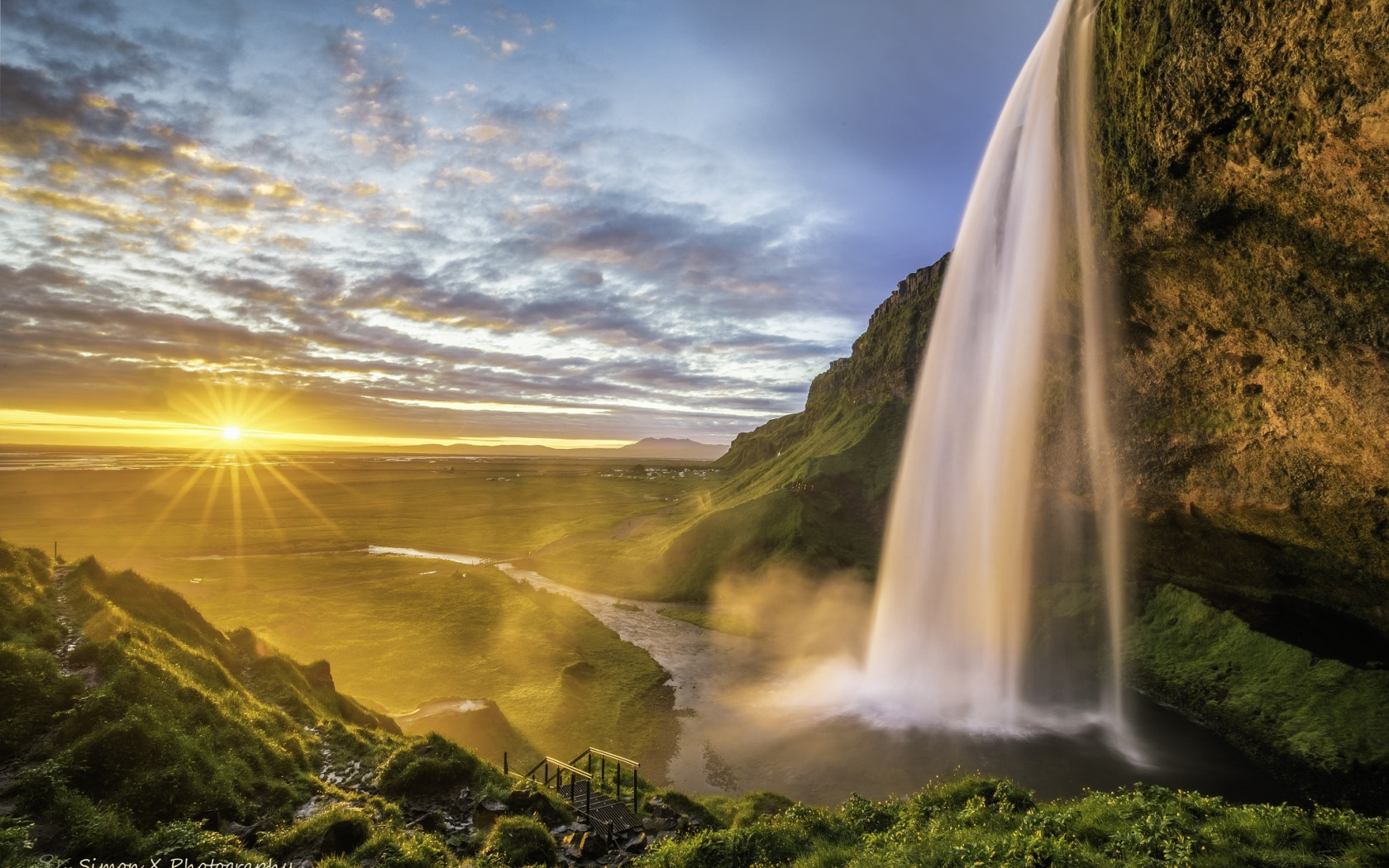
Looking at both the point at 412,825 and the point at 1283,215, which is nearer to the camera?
the point at 412,825

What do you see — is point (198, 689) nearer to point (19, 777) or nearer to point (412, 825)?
point (19, 777)

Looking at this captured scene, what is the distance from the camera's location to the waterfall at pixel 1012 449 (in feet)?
124

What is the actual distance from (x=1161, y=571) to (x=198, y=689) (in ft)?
207

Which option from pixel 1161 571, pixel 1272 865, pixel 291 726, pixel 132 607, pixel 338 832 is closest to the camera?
pixel 1272 865

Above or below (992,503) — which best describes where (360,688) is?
below

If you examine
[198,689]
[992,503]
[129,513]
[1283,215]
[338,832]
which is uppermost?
[1283,215]

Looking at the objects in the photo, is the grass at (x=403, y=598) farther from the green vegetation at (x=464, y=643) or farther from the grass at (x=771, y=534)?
the grass at (x=771, y=534)

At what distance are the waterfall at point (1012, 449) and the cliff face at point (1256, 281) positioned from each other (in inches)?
144

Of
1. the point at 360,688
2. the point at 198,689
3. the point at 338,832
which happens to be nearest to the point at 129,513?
the point at 360,688

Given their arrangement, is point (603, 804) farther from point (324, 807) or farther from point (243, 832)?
point (243, 832)

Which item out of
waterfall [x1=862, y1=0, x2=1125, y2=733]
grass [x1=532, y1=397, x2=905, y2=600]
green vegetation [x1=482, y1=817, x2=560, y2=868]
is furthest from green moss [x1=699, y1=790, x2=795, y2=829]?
grass [x1=532, y1=397, x2=905, y2=600]

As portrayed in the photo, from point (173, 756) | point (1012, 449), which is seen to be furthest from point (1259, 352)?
point (173, 756)

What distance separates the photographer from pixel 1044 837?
45.2 feet

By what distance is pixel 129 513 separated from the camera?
11900 centimetres
